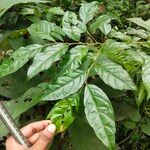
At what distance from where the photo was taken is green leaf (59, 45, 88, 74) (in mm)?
1031

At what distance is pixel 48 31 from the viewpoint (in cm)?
115

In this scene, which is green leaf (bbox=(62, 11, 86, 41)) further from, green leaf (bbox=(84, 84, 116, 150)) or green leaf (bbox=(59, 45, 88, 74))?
green leaf (bbox=(84, 84, 116, 150))

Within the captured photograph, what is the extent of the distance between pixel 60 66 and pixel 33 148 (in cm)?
25

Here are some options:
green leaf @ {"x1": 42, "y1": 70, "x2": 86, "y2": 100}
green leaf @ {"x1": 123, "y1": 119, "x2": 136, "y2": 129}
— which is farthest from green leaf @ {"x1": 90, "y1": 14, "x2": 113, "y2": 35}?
green leaf @ {"x1": 123, "y1": 119, "x2": 136, "y2": 129}

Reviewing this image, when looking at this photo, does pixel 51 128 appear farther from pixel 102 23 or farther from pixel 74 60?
pixel 102 23

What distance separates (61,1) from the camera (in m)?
1.78

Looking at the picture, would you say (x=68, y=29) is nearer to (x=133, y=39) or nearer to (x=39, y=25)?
(x=39, y=25)

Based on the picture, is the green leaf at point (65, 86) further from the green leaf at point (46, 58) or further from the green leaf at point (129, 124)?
the green leaf at point (129, 124)

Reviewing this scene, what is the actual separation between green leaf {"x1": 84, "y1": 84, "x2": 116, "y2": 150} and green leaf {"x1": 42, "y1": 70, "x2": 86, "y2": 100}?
0.03 metres

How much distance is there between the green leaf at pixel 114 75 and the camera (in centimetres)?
95

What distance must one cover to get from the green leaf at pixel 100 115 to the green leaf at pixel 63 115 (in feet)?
0.17

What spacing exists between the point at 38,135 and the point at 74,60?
0.25 meters

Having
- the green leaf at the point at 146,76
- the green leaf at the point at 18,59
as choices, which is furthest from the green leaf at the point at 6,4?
the green leaf at the point at 146,76

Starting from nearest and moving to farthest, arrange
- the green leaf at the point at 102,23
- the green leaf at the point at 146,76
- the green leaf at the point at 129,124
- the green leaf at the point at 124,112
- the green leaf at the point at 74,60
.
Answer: the green leaf at the point at 146,76
the green leaf at the point at 74,60
the green leaf at the point at 102,23
the green leaf at the point at 124,112
the green leaf at the point at 129,124
